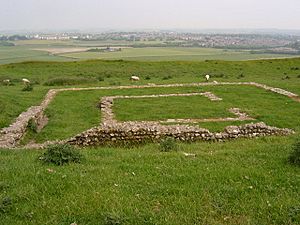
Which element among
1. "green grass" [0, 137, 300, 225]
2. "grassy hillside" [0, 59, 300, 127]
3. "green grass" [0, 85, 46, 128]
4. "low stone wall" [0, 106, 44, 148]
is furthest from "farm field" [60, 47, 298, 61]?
"green grass" [0, 137, 300, 225]

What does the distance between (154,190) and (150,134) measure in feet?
20.9

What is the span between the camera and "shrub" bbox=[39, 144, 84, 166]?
8.39 meters

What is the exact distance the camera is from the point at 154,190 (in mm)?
6684

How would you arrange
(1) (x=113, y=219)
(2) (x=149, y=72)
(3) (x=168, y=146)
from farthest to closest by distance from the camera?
1. (2) (x=149, y=72)
2. (3) (x=168, y=146)
3. (1) (x=113, y=219)

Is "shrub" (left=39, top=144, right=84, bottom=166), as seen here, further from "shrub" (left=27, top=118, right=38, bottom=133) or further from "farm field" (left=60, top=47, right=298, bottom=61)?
"farm field" (left=60, top=47, right=298, bottom=61)

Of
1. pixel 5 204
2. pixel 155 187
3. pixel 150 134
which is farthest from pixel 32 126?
pixel 155 187

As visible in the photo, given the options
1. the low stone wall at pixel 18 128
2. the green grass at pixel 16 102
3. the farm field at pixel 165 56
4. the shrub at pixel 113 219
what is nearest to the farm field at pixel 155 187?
the shrub at pixel 113 219

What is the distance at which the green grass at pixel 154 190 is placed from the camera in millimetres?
5746

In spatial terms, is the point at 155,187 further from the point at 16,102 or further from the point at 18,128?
the point at 16,102

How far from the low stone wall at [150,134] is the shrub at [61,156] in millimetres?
3884

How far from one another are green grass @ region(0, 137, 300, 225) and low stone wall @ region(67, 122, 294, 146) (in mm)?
3797

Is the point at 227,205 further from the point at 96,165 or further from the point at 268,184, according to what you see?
the point at 96,165

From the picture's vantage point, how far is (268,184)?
7031 mm

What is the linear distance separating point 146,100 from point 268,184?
14.2 m
